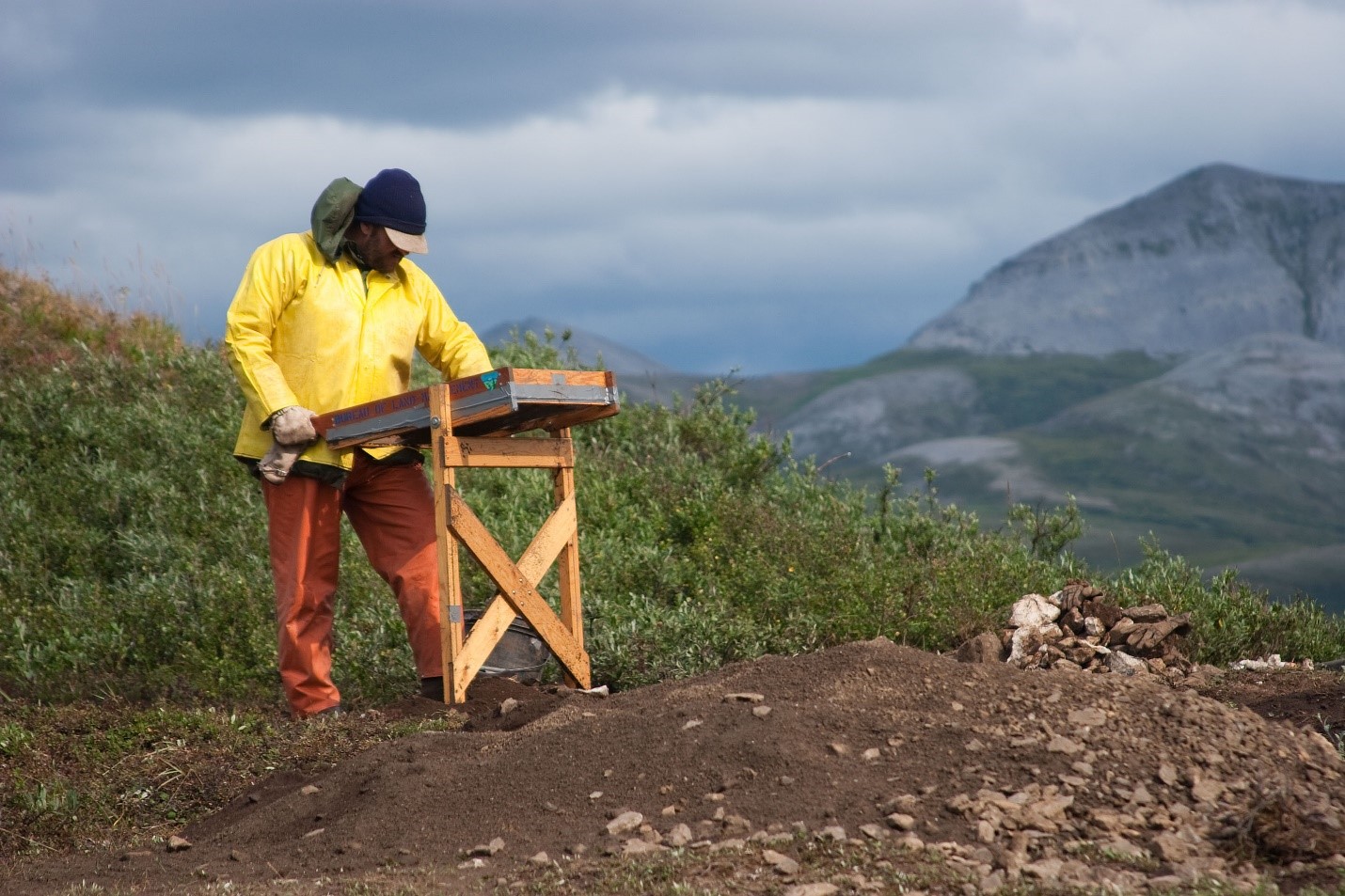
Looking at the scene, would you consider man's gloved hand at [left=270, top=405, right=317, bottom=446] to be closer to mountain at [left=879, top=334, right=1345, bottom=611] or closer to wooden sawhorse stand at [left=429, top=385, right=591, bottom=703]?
wooden sawhorse stand at [left=429, top=385, right=591, bottom=703]

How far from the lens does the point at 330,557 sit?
6.81 metres

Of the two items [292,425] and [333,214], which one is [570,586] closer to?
[292,425]

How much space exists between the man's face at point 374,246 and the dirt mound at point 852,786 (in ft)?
7.41

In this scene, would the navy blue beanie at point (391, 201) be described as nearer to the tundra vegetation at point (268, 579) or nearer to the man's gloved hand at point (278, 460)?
the man's gloved hand at point (278, 460)

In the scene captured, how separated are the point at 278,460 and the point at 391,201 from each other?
4.04ft

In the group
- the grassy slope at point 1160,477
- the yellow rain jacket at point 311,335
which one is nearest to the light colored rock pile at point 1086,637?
the yellow rain jacket at point 311,335

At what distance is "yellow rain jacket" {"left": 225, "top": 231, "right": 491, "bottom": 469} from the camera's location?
21.3ft

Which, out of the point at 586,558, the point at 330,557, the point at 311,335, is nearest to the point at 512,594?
the point at 330,557

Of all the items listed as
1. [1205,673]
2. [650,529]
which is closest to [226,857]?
[1205,673]

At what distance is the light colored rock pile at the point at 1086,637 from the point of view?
7.64 meters

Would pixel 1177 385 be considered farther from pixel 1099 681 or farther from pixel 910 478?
pixel 1099 681

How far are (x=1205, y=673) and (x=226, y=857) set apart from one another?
4.79m

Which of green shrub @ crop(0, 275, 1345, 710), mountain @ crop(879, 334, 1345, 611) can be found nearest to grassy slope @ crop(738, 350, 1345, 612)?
mountain @ crop(879, 334, 1345, 611)

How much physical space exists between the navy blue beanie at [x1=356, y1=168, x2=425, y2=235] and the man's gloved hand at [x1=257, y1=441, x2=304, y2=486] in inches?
41.6
